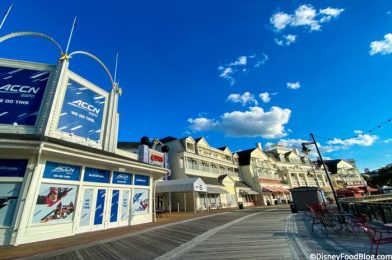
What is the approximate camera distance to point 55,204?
9055mm

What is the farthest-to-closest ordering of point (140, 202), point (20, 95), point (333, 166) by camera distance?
point (333, 166)
point (140, 202)
point (20, 95)

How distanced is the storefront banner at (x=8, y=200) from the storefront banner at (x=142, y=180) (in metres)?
6.54

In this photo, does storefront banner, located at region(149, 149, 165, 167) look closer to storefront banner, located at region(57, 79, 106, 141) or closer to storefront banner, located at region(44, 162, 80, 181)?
storefront banner, located at region(57, 79, 106, 141)

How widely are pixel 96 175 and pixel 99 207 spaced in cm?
166

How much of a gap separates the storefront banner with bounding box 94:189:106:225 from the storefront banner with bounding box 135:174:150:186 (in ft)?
8.99

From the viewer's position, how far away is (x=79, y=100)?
1267 centimetres

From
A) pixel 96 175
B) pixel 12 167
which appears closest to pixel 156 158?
pixel 96 175

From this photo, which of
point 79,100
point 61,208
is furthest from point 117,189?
point 79,100

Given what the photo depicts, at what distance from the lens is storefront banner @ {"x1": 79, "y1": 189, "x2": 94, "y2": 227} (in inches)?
399

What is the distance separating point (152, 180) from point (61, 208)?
6710 millimetres

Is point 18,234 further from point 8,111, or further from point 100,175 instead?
point 8,111

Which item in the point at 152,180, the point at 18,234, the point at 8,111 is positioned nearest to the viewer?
the point at 18,234

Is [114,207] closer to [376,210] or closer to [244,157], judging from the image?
[376,210]

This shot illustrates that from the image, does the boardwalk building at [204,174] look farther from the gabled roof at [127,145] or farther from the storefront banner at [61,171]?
the storefront banner at [61,171]
